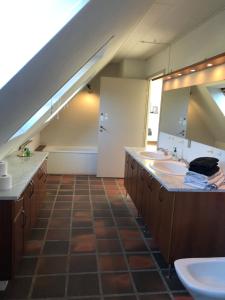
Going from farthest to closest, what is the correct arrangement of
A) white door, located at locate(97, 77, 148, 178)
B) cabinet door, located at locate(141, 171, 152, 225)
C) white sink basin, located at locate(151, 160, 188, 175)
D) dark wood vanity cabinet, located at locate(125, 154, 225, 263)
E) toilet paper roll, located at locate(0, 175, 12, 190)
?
white door, located at locate(97, 77, 148, 178)
white sink basin, located at locate(151, 160, 188, 175)
cabinet door, located at locate(141, 171, 152, 225)
dark wood vanity cabinet, located at locate(125, 154, 225, 263)
toilet paper roll, located at locate(0, 175, 12, 190)

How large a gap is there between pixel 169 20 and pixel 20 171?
93.2 inches

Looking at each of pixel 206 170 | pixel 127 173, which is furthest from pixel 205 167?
pixel 127 173

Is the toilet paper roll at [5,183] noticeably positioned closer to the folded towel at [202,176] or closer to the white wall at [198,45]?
the folded towel at [202,176]

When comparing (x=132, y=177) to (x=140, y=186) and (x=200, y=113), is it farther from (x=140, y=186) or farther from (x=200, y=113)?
(x=200, y=113)

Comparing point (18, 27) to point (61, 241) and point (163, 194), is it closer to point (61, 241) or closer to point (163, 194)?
point (163, 194)

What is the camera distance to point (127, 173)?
4.17m

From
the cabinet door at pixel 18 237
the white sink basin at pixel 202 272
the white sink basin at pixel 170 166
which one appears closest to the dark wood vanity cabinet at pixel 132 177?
the white sink basin at pixel 170 166

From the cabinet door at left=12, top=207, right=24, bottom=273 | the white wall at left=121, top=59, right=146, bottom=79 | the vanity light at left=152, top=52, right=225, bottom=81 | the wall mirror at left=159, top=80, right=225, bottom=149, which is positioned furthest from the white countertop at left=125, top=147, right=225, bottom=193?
the white wall at left=121, top=59, right=146, bottom=79

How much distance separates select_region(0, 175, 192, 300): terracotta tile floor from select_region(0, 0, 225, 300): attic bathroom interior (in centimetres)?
1

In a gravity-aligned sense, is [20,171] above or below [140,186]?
above

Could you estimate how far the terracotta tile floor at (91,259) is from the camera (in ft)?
7.07

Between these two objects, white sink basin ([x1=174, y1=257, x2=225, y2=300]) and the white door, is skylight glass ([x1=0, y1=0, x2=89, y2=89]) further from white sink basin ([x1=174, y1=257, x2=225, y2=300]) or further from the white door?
the white door

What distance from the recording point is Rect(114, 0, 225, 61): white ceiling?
8.57ft

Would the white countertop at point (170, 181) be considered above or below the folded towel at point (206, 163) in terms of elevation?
below
